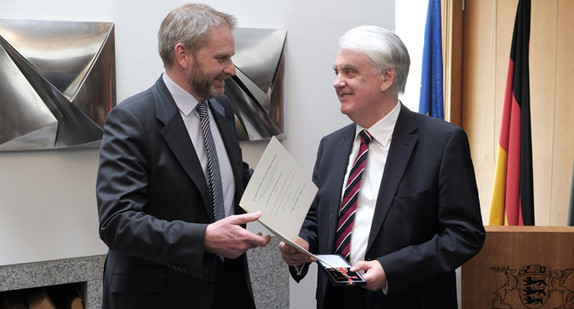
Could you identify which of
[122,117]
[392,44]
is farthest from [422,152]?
[122,117]

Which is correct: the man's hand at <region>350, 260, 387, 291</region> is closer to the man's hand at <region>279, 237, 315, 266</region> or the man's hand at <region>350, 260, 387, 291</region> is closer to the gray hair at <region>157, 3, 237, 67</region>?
the man's hand at <region>279, 237, 315, 266</region>

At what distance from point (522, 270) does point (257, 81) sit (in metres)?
1.50

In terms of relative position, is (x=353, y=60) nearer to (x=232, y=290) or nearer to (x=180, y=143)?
(x=180, y=143)

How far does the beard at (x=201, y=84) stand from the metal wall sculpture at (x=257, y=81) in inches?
32.7

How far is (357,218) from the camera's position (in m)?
2.04

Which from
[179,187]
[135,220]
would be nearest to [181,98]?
[179,187]

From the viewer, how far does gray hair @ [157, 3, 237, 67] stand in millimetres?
2098

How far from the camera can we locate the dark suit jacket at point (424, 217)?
1.93 meters

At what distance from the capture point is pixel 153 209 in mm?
2008

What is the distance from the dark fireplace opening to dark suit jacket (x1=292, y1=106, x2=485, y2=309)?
4.86 feet

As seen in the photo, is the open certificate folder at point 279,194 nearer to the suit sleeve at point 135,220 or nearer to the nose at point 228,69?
the suit sleeve at point 135,220

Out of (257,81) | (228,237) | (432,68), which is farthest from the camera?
(432,68)

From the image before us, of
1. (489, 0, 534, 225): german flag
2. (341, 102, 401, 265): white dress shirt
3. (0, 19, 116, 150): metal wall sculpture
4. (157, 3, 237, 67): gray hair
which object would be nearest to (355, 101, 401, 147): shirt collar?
(341, 102, 401, 265): white dress shirt

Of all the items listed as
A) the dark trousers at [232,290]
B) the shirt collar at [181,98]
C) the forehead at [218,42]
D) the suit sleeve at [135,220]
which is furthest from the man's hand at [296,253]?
the forehead at [218,42]
